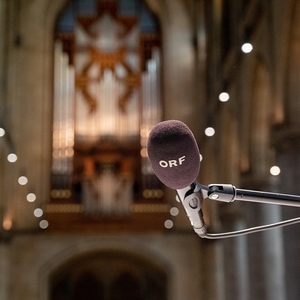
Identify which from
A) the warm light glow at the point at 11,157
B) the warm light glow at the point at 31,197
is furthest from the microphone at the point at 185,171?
the warm light glow at the point at 31,197

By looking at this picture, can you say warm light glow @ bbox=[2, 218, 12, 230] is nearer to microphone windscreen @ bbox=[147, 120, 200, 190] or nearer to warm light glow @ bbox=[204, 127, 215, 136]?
warm light glow @ bbox=[204, 127, 215, 136]

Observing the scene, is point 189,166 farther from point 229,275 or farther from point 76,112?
point 76,112

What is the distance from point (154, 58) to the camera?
57.0ft

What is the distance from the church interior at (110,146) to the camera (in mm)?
15289

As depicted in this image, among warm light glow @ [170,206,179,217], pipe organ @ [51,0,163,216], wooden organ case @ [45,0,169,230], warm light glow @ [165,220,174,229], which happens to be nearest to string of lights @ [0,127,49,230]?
wooden organ case @ [45,0,169,230]

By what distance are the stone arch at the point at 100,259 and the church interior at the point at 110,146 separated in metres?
0.03

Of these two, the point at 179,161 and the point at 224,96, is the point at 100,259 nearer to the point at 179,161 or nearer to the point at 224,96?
the point at 224,96

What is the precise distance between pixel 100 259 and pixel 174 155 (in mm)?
16145

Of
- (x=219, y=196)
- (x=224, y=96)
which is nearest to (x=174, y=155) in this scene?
(x=219, y=196)

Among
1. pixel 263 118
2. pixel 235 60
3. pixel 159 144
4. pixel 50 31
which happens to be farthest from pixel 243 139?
pixel 159 144

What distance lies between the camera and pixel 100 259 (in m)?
17.6

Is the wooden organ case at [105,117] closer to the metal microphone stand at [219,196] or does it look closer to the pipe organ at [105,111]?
the pipe organ at [105,111]

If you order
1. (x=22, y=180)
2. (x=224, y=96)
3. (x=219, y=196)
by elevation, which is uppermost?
(x=224, y=96)

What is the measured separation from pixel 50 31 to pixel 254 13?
7518 millimetres
